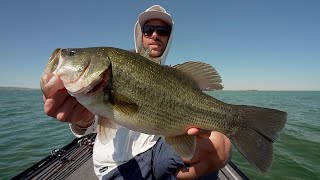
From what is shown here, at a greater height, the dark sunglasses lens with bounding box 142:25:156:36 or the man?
the dark sunglasses lens with bounding box 142:25:156:36

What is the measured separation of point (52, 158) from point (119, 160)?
12.0 ft

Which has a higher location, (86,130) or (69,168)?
(86,130)

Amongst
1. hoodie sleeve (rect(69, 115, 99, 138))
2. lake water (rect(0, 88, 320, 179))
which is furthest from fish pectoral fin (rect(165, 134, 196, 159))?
lake water (rect(0, 88, 320, 179))

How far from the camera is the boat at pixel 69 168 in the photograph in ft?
17.9

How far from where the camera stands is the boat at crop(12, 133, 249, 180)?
5461 mm

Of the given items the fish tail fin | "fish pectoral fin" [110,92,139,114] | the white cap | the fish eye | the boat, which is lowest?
the boat

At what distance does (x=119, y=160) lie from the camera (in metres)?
3.54

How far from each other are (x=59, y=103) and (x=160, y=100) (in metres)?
1.09

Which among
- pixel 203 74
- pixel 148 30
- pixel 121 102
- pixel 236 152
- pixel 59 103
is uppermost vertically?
pixel 148 30

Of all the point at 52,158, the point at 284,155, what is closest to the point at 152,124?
the point at 52,158

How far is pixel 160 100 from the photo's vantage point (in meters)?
2.65

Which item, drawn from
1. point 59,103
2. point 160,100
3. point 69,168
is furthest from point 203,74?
point 69,168

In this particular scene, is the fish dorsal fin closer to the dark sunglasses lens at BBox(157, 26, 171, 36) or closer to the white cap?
the dark sunglasses lens at BBox(157, 26, 171, 36)

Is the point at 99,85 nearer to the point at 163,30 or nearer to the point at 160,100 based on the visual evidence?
the point at 160,100
